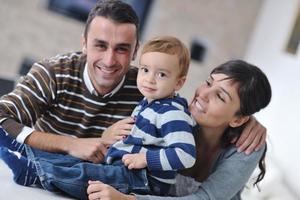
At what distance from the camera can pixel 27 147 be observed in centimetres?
135

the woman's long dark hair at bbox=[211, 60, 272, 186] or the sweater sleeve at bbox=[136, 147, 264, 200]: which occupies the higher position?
the woman's long dark hair at bbox=[211, 60, 272, 186]

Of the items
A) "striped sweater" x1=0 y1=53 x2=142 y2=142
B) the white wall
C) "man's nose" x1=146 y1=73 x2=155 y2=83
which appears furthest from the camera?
the white wall

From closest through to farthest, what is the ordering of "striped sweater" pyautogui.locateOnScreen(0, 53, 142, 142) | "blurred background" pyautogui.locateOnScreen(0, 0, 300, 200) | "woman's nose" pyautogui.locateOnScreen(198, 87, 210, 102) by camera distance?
"woman's nose" pyautogui.locateOnScreen(198, 87, 210, 102), "striped sweater" pyautogui.locateOnScreen(0, 53, 142, 142), "blurred background" pyautogui.locateOnScreen(0, 0, 300, 200)

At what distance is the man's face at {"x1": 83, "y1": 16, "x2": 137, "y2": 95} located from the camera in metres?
1.59

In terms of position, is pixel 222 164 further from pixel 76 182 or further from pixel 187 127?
pixel 76 182

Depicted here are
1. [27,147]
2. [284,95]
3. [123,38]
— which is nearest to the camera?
[27,147]

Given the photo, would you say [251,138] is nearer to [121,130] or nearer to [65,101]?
[121,130]

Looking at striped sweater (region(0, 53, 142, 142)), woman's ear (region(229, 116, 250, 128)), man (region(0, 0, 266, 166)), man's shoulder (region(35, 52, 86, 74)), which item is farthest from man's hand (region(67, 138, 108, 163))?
woman's ear (region(229, 116, 250, 128))

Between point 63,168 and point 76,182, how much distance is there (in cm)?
6

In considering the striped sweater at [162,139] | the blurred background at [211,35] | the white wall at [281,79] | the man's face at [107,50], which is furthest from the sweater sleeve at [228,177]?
the blurred background at [211,35]

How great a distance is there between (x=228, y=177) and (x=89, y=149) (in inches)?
17.6

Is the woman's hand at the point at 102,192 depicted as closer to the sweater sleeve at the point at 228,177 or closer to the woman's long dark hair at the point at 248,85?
the sweater sleeve at the point at 228,177

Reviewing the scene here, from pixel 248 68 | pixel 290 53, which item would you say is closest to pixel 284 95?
pixel 290 53

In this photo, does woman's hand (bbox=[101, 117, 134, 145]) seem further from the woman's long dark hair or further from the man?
the woman's long dark hair
